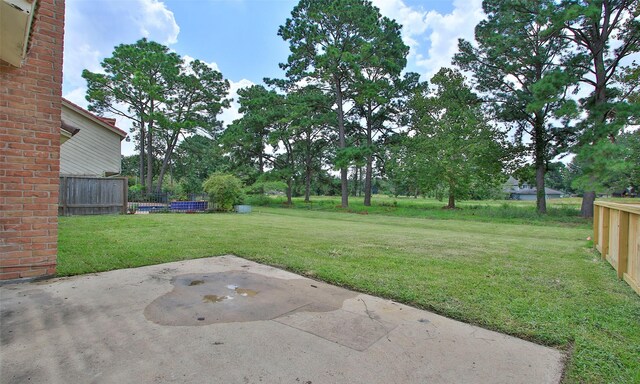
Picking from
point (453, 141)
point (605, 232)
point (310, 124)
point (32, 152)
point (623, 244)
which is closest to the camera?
point (32, 152)

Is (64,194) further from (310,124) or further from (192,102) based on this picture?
(192,102)

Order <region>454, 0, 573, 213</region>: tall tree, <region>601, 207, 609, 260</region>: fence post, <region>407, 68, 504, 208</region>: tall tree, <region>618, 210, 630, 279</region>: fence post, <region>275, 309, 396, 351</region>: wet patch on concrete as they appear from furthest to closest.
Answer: <region>407, 68, 504, 208</region>: tall tree
<region>454, 0, 573, 213</region>: tall tree
<region>601, 207, 609, 260</region>: fence post
<region>618, 210, 630, 279</region>: fence post
<region>275, 309, 396, 351</region>: wet patch on concrete

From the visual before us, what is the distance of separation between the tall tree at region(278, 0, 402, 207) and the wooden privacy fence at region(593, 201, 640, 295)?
1629 cm

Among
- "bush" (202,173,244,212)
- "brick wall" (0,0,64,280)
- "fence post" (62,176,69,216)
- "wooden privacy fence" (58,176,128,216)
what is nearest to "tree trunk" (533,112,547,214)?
"bush" (202,173,244,212)

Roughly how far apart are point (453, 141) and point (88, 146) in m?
20.1

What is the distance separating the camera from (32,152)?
3.74 meters

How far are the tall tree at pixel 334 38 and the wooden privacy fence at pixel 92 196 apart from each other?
12.8 metres

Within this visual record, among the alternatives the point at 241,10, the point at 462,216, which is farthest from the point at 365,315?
the point at 462,216

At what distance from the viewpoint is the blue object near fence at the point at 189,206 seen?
16.8 m

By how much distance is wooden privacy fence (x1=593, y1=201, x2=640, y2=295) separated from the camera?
3.91 meters

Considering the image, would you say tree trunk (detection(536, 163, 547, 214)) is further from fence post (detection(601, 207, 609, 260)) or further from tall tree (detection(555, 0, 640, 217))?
fence post (detection(601, 207, 609, 260))

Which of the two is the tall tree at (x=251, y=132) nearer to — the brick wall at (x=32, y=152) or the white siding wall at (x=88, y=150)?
the white siding wall at (x=88, y=150)

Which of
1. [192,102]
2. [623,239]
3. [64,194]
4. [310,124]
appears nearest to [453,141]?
[310,124]

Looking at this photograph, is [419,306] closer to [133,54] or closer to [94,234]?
[94,234]
